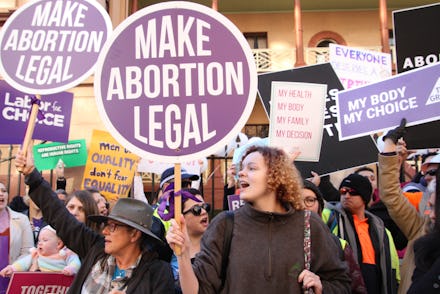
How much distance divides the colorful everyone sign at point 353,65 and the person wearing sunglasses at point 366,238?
2422 mm

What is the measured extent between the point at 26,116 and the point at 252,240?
14.0 ft

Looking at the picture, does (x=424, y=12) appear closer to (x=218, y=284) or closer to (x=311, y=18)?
(x=218, y=284)

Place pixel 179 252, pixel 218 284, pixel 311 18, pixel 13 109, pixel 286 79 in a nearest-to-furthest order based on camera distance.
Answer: pixel 179 252, pixel 218 284, pixel 286 79, pixel 13 109, pixel 311 18

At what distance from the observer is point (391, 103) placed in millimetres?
3973

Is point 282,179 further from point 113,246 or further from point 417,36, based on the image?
Answer: point 417,36

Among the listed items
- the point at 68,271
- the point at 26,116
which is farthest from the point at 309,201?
the point at 26,116

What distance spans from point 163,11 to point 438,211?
66.3 inches

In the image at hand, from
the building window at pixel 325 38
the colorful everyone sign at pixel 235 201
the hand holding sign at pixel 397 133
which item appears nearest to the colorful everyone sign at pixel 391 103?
the hand holding sign at pixel 397 133

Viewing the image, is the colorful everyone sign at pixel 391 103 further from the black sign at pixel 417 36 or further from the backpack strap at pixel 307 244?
the backpack strap at pixel 307 244

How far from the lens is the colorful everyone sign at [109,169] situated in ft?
20.3

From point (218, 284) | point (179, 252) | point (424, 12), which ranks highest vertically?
point (424, 12)

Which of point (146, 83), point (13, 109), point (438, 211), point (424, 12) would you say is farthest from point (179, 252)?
point (13, 109)

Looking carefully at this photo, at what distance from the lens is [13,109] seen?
18.6ft

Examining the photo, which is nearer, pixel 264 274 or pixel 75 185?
pixel 264 274
